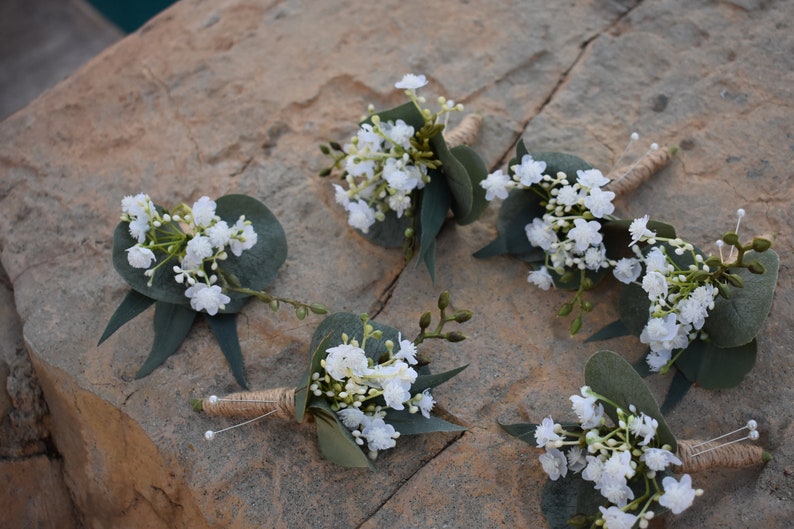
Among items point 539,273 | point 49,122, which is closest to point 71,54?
point 49,122

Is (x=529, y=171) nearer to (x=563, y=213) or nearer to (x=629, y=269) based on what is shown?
(x=563, y=213)

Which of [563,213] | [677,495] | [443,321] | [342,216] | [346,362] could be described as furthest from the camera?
[342,216]

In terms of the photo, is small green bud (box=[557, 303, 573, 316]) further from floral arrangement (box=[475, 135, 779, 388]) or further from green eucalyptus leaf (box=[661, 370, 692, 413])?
green eucalyptus leaf (box=[661, 370, 692, 413])

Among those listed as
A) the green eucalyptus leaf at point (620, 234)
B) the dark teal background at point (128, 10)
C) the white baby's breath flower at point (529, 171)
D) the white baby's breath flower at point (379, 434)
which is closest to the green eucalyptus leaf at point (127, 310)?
the white baby's breath flower at point (379, 434)

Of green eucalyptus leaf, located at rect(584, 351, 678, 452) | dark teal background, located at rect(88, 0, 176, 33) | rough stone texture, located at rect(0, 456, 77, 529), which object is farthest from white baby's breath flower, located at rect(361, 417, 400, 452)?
dark teal background, located at rect(88, 0, 176, 33)

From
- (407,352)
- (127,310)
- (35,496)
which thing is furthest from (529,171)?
(35,496)
